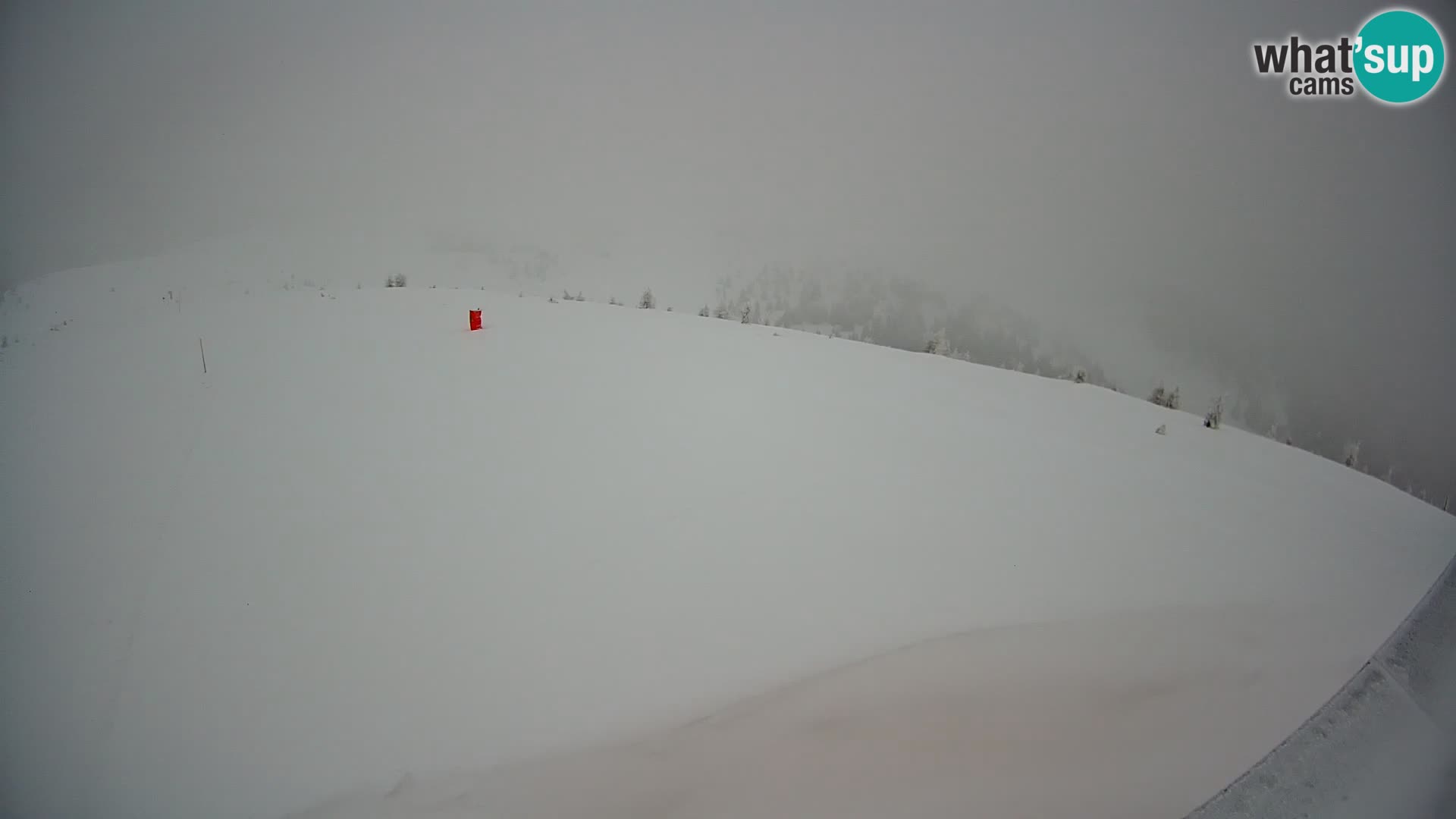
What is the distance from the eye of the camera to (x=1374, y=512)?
246 centimetres

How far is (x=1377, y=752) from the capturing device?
180cm

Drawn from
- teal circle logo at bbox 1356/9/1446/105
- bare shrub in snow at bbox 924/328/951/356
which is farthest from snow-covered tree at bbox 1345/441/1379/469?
bare shrub in snow at bbox 924/328/951/356

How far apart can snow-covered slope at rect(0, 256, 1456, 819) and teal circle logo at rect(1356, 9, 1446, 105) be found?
4.45 ft

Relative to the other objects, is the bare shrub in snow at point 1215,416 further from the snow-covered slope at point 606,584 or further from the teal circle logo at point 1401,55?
the teal circle logo at point 1401,55

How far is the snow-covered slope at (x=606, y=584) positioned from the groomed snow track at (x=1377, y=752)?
7 centimetres

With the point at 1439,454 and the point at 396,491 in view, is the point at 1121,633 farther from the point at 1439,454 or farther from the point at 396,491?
the point at 396,491

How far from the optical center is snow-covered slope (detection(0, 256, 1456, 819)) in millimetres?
1569

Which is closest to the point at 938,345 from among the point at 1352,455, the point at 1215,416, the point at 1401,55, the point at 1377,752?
the point at 1215,416

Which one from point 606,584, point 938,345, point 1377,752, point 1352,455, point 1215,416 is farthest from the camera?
point 938,345

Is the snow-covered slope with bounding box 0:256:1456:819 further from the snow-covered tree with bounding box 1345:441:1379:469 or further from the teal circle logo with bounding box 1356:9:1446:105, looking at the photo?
the teal circle logo with bounding box 1356:9:1446:105

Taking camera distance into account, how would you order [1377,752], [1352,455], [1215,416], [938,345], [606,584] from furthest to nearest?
[938,345] < [1215,416] < [1352,455] < [606,584] < [1377,752]

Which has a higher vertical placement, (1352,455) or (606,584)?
(1352,455)

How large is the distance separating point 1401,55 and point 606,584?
128 inches

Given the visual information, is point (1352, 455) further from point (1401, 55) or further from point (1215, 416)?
point (1401, 55)
